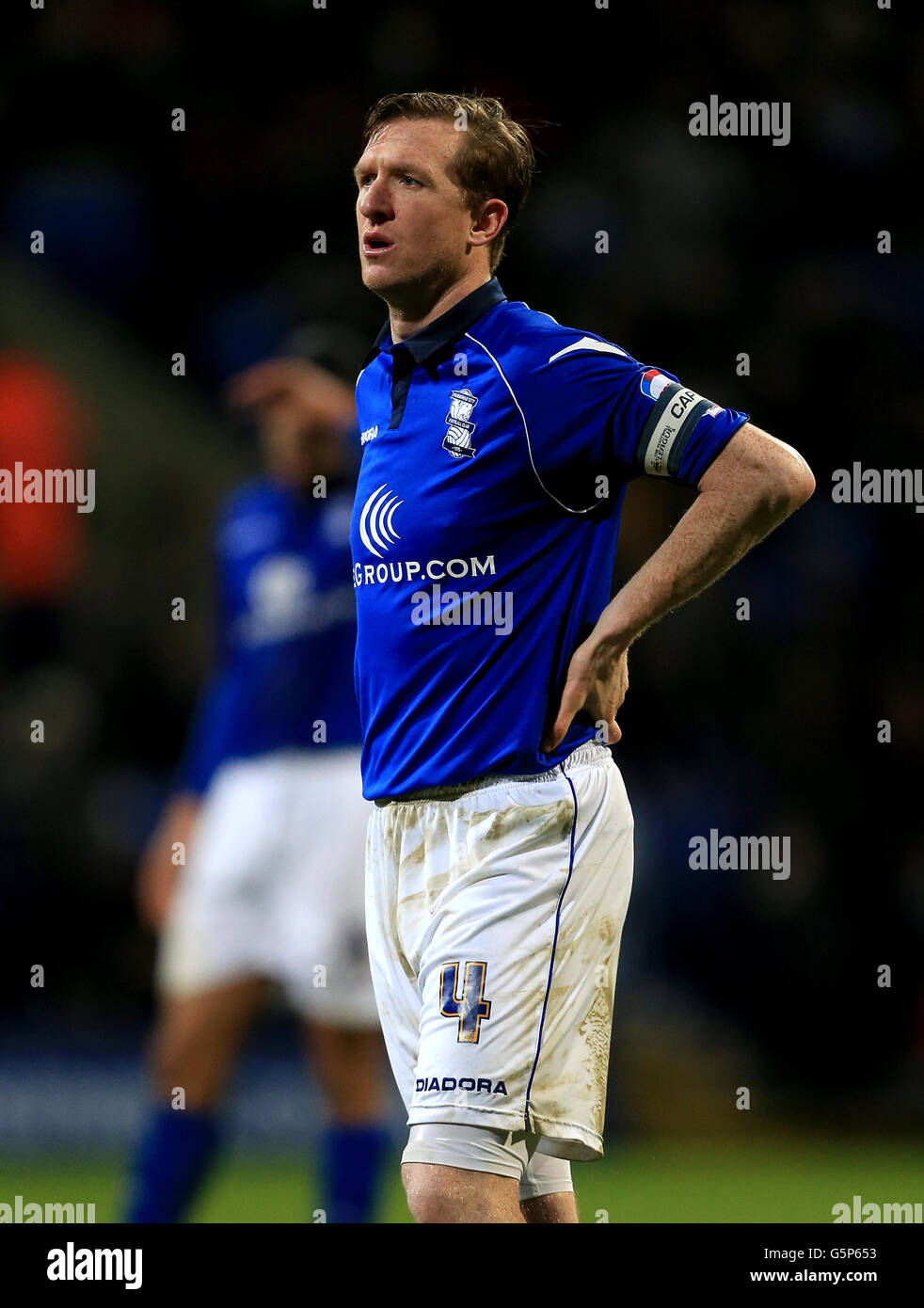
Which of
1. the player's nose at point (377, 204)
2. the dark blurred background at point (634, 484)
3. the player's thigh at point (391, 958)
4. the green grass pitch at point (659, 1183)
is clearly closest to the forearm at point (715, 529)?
the player's thigh at point (391, 958)

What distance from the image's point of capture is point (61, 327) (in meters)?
8.73

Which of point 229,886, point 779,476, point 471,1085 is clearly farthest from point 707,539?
point 229,886

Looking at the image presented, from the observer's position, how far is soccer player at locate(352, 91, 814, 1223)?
2.99 meters

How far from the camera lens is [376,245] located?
3336 mm

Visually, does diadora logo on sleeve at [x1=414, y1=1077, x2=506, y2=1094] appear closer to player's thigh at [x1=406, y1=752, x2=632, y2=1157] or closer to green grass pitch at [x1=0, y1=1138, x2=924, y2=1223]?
player's thigh at [x1=406, y1=752, x2=632, y2=1157]

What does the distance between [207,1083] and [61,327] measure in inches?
195

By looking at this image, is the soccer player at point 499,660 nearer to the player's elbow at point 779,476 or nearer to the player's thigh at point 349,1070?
the player's elbow at point 779,476

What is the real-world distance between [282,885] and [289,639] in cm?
Result: 71

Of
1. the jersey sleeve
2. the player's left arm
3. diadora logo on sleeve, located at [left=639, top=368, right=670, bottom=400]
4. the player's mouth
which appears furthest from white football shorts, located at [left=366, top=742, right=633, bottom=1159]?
the player's mouth

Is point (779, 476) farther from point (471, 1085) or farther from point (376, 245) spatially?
point (471, 1085)

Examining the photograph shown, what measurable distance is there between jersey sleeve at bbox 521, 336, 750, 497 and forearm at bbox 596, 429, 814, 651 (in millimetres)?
52

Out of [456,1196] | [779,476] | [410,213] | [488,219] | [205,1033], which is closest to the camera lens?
[456,1196]

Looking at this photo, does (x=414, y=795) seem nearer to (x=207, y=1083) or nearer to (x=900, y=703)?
(x=207, y=1083)

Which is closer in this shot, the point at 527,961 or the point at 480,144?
the point at 527,961
